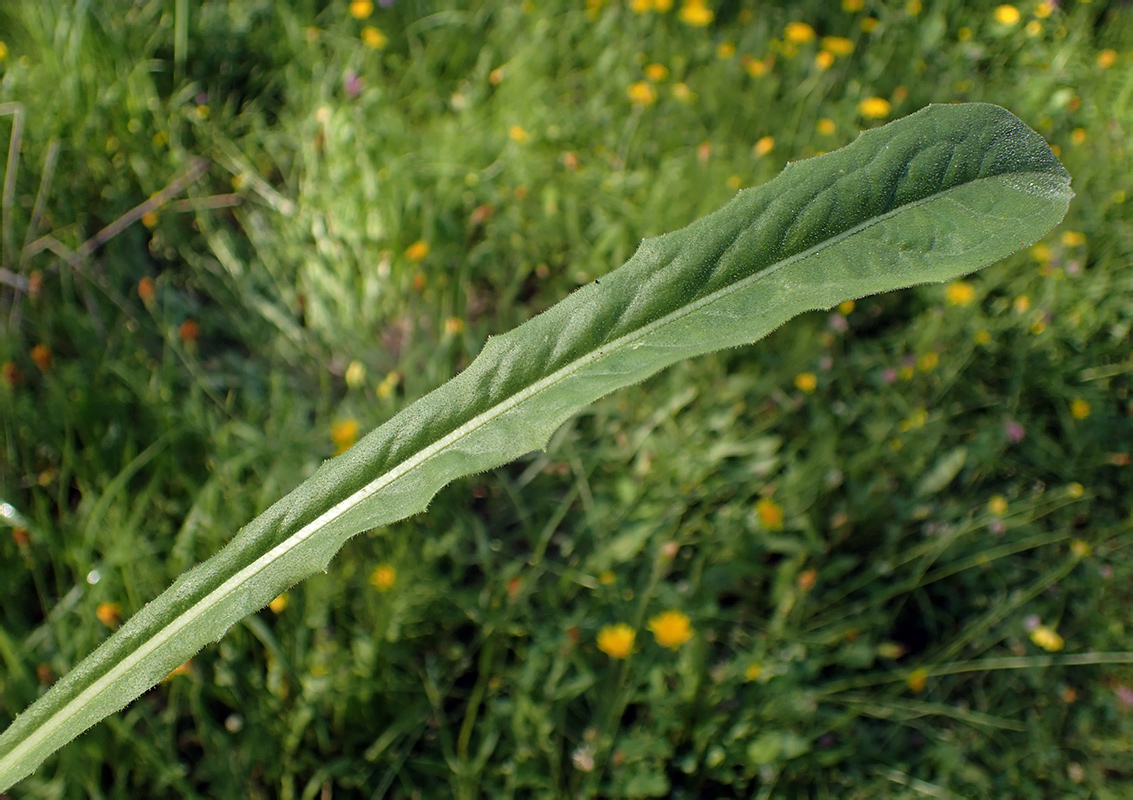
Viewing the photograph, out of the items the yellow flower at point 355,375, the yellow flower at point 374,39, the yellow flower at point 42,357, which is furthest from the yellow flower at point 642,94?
the yellow flower at point 42,357

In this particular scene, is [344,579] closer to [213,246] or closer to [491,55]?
[213,246]

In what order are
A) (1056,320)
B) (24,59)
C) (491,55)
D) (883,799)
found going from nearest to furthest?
(883,799)
(1056,320)
(24,59)
(491,55)

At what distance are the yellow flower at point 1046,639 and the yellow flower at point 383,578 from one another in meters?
1.30

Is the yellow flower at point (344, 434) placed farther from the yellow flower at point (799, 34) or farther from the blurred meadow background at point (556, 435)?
the yellow flower at point (799, 34)

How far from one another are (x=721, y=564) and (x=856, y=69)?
192cm

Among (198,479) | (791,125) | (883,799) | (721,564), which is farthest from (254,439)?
(791,125)

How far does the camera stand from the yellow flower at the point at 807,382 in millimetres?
1836

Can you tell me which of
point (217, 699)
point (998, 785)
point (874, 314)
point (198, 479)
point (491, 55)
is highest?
point (491, 55)

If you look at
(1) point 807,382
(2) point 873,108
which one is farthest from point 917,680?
(2) point 873,108

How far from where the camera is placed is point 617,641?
1.37m

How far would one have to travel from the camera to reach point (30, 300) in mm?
1855

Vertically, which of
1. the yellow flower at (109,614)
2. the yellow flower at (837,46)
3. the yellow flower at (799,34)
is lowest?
the yellow flower at (837,46)

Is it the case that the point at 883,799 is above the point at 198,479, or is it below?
below

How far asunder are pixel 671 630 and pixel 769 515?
14.0 inches
